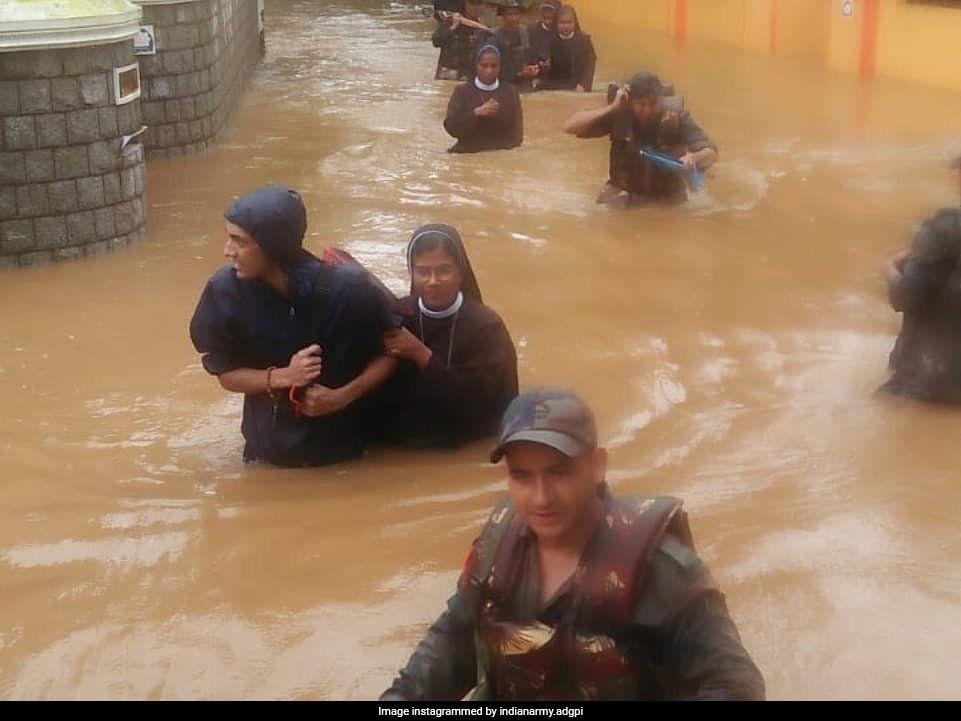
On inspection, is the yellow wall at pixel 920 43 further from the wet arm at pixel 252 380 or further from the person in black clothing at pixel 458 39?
the wet arm at pixel 252 380

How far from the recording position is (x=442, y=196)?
10031mm

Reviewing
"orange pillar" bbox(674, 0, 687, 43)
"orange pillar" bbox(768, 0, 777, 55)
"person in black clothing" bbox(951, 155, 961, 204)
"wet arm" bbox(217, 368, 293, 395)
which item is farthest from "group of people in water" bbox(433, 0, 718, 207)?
"wet arm" bbox(217, 368, 293, 395)

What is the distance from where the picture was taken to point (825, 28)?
56.3 feet

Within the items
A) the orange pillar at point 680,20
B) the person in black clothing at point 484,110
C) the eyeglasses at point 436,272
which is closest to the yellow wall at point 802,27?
the orange pillar at point 680,20

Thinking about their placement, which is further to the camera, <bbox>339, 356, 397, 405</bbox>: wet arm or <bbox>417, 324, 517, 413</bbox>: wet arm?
<bbox>417, 324, 517, 413</bbox>: wet arm

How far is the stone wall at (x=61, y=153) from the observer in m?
7.93

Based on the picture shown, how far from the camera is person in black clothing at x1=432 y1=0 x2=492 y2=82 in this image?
15273 millimetres

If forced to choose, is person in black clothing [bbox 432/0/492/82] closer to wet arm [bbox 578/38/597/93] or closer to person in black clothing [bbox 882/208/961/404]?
wet arm [bbox 578/38/597/93]

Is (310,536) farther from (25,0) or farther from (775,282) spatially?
(25,0)

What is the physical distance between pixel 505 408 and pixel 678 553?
9.24 ft

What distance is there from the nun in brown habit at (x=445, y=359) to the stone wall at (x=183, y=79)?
21.1ft

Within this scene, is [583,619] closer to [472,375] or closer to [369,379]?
[369,379]
